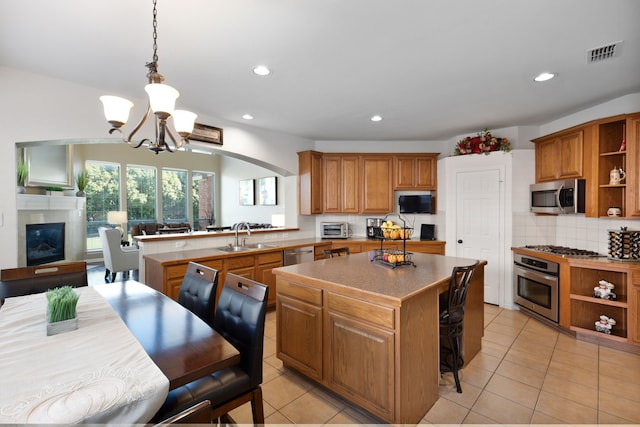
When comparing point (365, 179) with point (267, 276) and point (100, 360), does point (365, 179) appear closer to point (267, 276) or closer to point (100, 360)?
point (267, 276)

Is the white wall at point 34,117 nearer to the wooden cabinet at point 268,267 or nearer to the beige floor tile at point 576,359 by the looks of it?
the wooden cabinet at point 268,267

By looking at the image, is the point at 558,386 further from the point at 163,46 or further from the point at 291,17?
the point at 163,46

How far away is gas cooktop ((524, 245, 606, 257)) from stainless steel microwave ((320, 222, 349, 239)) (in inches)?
98.7

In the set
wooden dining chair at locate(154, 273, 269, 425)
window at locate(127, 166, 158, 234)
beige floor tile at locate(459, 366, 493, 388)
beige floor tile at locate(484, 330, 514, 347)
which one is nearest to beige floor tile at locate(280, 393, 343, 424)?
wooden dining chair at locate(154, 273, 269, 425)

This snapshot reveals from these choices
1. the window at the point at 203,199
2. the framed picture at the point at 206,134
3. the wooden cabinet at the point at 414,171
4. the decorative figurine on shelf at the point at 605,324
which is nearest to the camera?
the decorative figurine on shelf at the point at 605,324

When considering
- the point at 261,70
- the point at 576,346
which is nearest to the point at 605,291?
the point at 576,346

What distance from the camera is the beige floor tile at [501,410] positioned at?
191 cm

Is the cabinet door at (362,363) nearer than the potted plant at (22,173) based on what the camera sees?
Yes

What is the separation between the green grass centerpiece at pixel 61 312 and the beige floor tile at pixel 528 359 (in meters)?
3.21

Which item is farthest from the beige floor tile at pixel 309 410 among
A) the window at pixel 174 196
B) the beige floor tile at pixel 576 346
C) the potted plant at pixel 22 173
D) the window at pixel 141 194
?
the window at pixel 174 196

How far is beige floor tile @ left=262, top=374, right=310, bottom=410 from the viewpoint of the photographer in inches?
82.7

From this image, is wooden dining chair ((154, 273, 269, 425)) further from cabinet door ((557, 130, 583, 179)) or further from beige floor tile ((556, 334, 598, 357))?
cabinet door ((557, 130, 583, 179))

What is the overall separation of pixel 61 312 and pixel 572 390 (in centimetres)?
328

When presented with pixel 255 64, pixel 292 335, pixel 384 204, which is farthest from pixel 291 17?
pixel 384 204
